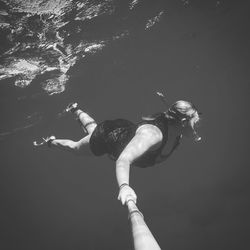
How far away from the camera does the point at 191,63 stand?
31984 millimetres

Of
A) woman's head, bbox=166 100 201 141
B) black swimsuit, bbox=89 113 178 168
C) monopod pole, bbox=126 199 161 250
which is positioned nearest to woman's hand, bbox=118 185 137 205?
monopod pole, bbox=126 199 161 250

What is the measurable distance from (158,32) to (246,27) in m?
11.1

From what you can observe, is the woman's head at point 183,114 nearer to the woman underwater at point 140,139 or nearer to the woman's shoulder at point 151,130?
the woman underwater at point 140,139

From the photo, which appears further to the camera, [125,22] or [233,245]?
[233,245]

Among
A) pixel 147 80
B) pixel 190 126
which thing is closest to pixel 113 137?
pixel 190 126

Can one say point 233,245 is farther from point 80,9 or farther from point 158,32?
point 80,9

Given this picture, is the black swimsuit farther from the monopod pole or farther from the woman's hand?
the monopod pole

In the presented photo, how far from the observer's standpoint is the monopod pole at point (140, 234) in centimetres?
188

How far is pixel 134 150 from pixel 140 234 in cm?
185

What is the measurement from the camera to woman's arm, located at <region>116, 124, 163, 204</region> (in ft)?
10.8

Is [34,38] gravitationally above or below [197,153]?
above

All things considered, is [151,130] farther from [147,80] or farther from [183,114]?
[147,80]

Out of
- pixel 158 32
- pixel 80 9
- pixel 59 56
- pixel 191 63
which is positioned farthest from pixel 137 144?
pixel 191 63

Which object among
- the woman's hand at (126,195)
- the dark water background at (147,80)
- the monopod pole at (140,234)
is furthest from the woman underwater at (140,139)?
the dark water background at (147,80)
